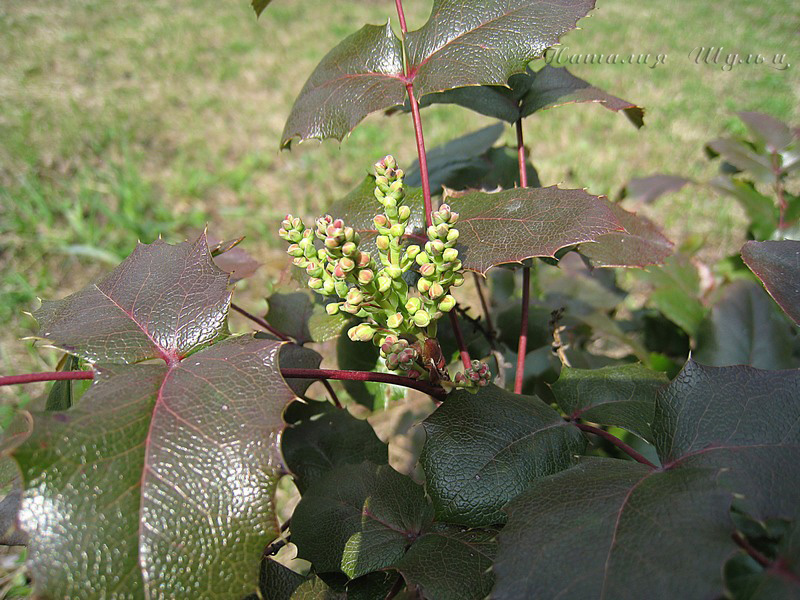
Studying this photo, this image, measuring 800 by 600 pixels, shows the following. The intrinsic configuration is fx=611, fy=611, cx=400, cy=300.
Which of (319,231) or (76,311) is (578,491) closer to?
(319,231)

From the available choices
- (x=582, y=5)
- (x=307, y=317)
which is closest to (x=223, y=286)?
(x=307, y=317)

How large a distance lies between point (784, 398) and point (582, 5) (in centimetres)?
64

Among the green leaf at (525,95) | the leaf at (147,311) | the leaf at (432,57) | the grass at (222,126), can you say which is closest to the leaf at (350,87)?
the leaf at (432,57)

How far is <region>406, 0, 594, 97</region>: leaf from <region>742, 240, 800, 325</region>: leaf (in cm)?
44

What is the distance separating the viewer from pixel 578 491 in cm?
69

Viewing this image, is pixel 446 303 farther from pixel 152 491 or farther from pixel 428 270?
pixel 152 491

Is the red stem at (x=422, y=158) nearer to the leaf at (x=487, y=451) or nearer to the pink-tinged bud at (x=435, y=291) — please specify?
the pink-tinged bud at (x=435, y=291)

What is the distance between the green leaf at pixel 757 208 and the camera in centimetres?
164

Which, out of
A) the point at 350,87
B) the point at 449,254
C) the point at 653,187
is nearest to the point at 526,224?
the point at 449,254

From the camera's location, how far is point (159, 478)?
625 millimetres

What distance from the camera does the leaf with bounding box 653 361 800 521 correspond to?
64cm

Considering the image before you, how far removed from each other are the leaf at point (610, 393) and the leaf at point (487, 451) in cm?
9

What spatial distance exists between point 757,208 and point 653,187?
0.43 m

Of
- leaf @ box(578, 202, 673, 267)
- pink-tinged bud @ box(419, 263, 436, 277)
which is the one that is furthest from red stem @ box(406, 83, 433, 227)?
leaf @ box(578, 202, 673, 267)
